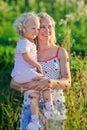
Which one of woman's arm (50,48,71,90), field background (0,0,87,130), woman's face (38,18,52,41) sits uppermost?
woman's face (38,18,52,41)

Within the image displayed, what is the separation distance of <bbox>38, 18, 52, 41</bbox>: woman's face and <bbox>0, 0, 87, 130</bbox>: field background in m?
0.73

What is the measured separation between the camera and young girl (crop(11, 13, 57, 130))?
6.15 m

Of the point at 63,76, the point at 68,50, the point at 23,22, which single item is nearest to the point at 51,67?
the point at 63,76

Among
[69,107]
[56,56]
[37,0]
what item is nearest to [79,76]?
[69,107]

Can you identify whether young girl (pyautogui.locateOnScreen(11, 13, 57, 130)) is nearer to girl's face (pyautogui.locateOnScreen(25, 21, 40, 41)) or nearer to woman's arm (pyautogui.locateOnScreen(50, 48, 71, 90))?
girl's face (pyautogui.locateOnScreen(25, 21, 40, 41))

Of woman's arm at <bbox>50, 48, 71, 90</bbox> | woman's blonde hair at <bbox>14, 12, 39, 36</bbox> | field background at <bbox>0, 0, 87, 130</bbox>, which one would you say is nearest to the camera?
woman's arm at <bbox>50, 48, 71, 90</bbox>

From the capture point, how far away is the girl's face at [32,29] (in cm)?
618

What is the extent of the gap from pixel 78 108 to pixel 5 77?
12.2 feet

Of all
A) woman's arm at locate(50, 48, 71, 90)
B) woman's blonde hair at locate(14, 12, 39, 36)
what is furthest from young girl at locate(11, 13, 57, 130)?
woman's arm at locate(50, 48, 71, 90)

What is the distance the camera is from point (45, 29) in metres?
6.24

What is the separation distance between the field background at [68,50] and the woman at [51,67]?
1.65 feet

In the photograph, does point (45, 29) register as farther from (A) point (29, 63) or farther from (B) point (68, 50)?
(B) point (68, 50)

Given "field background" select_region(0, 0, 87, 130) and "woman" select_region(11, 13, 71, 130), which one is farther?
"field background" select_region(0, 0, 87, 130)

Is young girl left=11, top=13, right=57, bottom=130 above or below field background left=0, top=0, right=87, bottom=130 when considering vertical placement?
above
